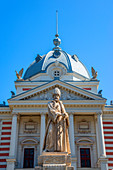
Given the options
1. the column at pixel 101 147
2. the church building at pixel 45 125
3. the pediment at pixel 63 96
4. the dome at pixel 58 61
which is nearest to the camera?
the column at pixel 101 147

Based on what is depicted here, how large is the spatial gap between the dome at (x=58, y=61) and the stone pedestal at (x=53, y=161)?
3016cm

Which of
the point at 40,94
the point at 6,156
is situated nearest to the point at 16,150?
the point at 6,156

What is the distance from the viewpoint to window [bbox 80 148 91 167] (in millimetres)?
29391

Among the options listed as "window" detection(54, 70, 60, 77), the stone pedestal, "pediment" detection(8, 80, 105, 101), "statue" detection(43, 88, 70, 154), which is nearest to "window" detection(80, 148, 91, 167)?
"pediment" detection(8, 80, 105, 101)

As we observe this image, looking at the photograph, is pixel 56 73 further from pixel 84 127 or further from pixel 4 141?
pixel 4 141

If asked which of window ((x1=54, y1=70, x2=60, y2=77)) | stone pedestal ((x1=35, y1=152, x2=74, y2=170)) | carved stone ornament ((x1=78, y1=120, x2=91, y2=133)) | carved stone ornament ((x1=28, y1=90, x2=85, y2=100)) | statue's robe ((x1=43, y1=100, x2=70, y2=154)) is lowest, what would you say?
stone pedestal ((x1=35, y1=152, x2=74, y2=170))

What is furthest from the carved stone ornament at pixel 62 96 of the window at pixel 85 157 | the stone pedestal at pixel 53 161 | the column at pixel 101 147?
the stone pedestal at pixel 53 161

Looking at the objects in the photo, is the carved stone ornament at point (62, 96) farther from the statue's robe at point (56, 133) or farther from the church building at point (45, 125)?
the statue's robe at point (56, 133)

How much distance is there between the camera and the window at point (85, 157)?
29.4 metres

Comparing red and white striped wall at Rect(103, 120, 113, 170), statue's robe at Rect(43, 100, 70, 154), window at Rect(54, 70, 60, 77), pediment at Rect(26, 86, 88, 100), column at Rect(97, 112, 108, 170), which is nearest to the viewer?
statue's robe at Rect(43, 100, 70, 154)

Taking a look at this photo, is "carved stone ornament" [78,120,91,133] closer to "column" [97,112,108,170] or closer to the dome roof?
"column" [97,112,108,170]

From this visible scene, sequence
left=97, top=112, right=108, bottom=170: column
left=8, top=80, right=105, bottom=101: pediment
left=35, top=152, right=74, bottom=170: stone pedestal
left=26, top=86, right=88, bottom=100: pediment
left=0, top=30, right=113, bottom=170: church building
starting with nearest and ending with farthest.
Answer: left=35, top=152, right=74, bottom=170: stone pedestal
left=97, top=112, right=108, bottom=170: column
left=0, top=30, right=113, bottom=170: church building
left=8, top=80, right=105, bottom=101: pediment
left=26, top=86, right=88, bottom=100: pediment

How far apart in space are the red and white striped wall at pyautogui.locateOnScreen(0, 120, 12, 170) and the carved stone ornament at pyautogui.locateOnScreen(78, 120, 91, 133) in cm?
791

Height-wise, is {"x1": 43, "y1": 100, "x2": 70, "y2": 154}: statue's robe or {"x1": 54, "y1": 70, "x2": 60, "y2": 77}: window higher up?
{"x1": 54, "y1": 70, "x2": 60, "y2": 77}: window
